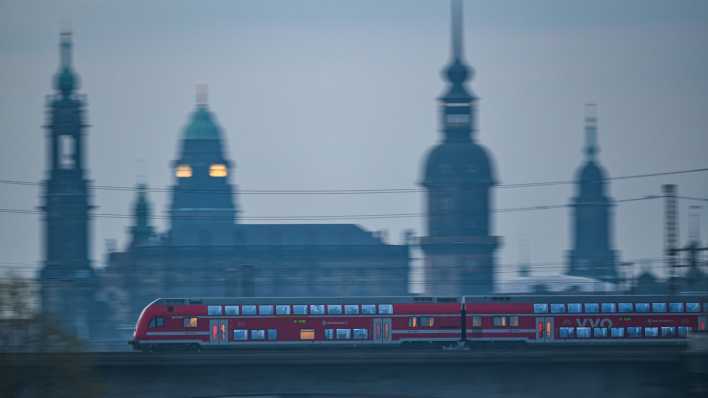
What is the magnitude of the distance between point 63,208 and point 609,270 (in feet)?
233

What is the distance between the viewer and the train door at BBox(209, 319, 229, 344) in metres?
61.4

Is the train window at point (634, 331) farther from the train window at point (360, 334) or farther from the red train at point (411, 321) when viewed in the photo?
the train window at point (360, 334)

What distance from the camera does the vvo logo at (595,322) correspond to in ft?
204

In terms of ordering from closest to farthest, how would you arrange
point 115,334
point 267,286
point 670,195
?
point 670,195
point 115,334
point 267,286

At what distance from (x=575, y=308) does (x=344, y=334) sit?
38.4ft

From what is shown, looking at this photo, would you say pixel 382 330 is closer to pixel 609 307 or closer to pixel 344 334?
pixel 344 334

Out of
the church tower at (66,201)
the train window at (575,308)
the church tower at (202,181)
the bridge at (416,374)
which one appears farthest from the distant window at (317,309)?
the church tower at (202,181)

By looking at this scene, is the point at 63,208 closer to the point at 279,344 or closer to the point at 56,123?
the point at 56,123

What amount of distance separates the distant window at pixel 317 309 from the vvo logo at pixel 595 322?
12.8m

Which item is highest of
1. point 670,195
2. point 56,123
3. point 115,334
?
point 56,123

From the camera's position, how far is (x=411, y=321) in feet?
202

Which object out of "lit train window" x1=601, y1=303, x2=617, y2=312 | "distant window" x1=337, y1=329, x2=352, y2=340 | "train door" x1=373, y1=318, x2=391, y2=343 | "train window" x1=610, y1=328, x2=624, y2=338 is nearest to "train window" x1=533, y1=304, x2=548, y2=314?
"lit train window" x1=601, y1=303, x2=617, y2=312

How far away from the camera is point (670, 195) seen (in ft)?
188

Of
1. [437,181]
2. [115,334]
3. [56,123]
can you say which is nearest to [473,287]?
[437,181]
